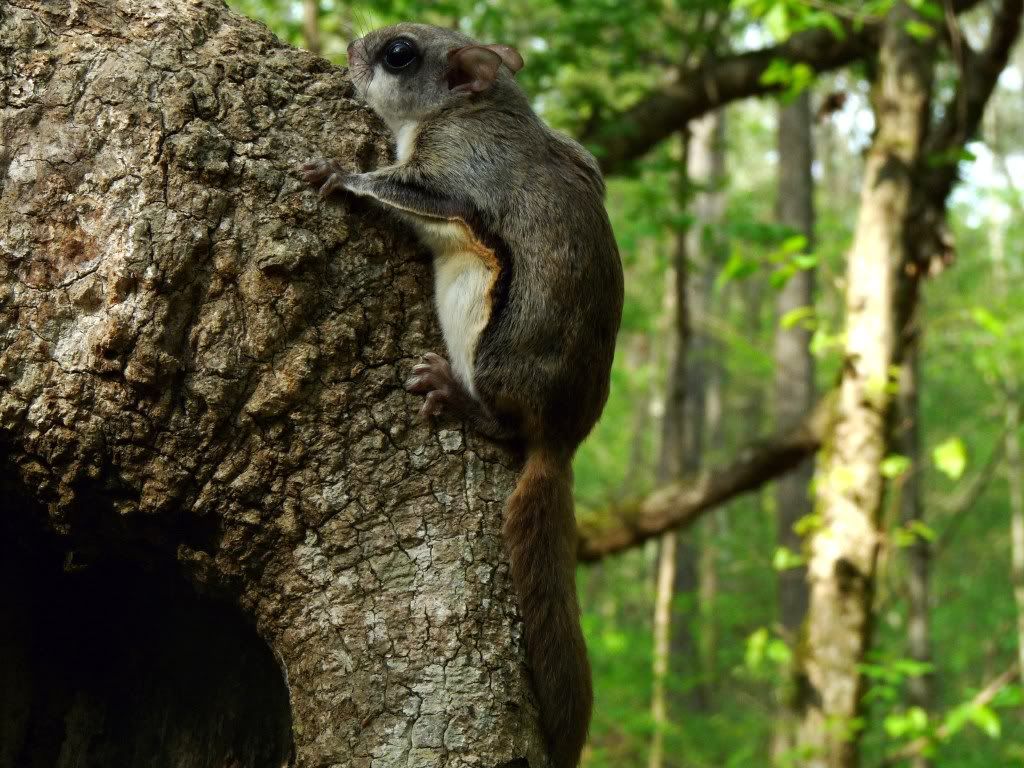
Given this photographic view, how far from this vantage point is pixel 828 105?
689cm

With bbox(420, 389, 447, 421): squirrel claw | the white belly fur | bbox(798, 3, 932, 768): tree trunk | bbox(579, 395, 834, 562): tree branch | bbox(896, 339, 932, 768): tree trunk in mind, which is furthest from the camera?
bbox(896, 339, 932, 768): tree trunk

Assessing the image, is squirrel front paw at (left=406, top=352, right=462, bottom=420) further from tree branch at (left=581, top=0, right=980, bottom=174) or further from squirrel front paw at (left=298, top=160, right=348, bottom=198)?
tree branch at (left=581, top=0, right=980, bottom=174)

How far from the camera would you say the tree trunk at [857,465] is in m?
5.61

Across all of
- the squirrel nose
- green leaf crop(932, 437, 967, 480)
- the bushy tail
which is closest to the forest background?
green leaf crop(932, 437, 967, 480)

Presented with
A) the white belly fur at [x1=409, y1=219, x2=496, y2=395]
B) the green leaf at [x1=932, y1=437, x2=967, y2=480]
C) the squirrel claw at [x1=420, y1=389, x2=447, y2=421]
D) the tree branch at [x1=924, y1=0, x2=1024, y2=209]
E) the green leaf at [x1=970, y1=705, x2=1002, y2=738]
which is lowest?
the green leaf at [x1=970, y1=705, x2=1002, y2=738]

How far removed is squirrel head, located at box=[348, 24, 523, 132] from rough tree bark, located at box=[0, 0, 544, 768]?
1.45ft

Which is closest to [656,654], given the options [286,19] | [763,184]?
[286,19]

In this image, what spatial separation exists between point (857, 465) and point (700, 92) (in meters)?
3.94

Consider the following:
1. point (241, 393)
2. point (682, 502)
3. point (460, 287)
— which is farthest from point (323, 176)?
point (682, 502)

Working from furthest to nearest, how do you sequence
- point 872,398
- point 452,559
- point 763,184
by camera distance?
1. point 763,184
2. point 872,398
3. point 452,559

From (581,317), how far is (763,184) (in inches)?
1225

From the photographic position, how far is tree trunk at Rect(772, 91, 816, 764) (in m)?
11.2

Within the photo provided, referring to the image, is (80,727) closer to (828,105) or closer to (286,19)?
(828,105)

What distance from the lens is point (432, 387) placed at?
2.75 m
